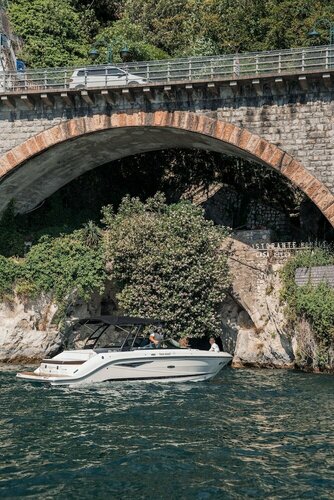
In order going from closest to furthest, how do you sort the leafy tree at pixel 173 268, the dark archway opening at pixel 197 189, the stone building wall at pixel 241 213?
the leafy tree at pixel 173 268
the dark archway opening at pixel 197 189
the stone building wall at pixel 241 213

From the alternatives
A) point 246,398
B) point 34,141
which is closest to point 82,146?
point 34,141

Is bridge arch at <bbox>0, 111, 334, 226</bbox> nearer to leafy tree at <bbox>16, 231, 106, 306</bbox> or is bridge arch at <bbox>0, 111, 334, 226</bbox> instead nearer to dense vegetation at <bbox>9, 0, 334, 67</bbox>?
leafy tree at <bbox>16, 231, 106, 306</bbox>

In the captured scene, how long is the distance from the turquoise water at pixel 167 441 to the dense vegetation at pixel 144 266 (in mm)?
6368

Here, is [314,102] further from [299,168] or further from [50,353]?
[50,353]

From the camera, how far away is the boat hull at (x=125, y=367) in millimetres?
25688

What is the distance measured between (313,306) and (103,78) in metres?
13.7

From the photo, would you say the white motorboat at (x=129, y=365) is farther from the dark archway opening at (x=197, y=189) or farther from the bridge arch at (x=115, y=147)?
the dark archway opening at (x=197, y=189)

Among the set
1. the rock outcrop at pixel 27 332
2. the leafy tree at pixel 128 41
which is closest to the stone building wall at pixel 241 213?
the leafy tree at pixel 128 41

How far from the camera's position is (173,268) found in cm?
3198

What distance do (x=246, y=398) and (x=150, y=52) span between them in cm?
2821

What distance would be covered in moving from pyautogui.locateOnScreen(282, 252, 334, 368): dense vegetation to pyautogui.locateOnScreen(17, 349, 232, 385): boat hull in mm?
4695

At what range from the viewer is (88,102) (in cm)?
3328

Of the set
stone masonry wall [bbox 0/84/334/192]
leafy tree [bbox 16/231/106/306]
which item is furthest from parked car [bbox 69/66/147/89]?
leafy tree [bbox 16/231/106/306]

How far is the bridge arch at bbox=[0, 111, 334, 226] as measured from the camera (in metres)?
30.6
